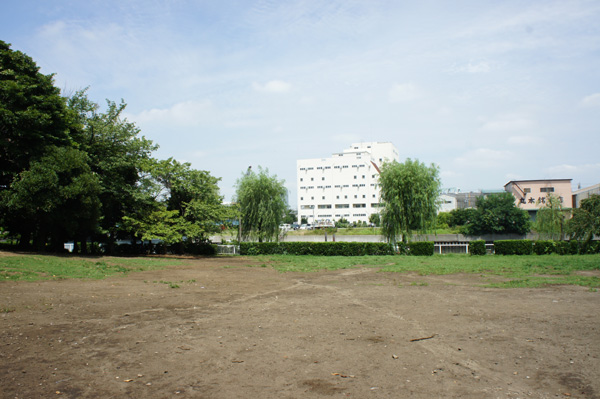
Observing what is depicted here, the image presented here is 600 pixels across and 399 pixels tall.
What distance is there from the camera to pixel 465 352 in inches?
254

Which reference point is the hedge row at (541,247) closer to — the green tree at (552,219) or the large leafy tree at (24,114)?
the green tree at (552,219)

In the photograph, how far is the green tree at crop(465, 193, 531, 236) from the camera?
57188mm

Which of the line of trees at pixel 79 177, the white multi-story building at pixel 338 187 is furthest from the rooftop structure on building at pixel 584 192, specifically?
the line of trees at pixel 79 177

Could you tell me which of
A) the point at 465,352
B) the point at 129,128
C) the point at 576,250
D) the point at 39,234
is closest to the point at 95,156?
the point at 129,128

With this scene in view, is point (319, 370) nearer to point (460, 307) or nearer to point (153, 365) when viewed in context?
point (153, 365)

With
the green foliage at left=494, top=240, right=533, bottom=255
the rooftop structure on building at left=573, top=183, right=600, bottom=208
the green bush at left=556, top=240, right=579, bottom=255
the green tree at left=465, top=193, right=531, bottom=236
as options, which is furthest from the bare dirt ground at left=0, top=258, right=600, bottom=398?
the rooftop structure on building at left=573, top=183, right=600, bottom=208

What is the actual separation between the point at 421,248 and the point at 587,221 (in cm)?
1618

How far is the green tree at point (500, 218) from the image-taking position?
188 ft

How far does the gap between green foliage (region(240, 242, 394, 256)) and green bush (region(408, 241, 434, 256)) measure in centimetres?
175

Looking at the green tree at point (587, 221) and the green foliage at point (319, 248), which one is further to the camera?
the green tree at point (587, 221)

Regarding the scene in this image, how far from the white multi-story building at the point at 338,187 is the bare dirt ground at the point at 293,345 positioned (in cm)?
8605

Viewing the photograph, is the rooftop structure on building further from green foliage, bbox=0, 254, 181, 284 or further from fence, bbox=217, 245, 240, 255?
green foliage, bbox=0, 254, 181, 284

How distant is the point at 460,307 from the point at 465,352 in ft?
13.9

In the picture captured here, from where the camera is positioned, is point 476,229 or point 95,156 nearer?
point 95,156
